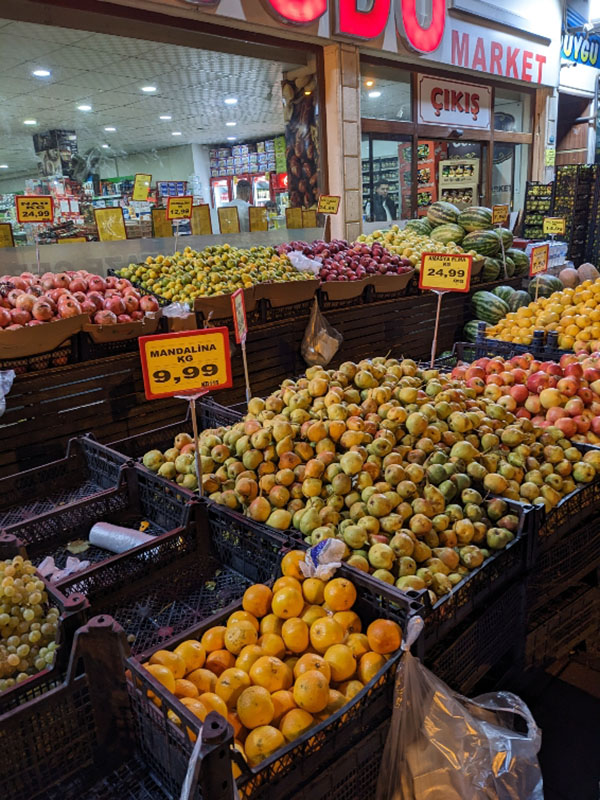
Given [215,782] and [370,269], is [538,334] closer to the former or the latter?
[370,269]

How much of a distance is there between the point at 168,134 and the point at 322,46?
336 inches

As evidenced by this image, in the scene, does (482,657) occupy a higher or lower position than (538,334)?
lower

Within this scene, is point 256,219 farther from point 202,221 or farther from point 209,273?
point 209,273

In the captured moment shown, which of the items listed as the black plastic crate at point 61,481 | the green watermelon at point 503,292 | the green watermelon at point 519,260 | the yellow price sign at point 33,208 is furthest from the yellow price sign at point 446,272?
the green watermelon at point 519,260

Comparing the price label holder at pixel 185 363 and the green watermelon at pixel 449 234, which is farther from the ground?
the green watermelon at pixel 449 234

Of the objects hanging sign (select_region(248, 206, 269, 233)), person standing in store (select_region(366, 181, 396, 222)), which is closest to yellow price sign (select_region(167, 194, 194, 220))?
hanging sign (select_region(248, 206, 269, 233))

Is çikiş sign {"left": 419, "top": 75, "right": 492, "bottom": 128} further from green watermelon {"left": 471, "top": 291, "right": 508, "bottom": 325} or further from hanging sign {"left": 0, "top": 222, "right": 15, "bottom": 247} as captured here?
hanging sign {"left": 0, "top": 222, "right": 15, "bottom": 247}

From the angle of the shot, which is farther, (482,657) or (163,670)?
(482,657)

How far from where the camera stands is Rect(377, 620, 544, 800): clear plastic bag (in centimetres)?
140

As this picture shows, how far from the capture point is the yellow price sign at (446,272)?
326 cm

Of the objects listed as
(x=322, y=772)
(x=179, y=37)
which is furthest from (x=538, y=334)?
(x=179, y=37)

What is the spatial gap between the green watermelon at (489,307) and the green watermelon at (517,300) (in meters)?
0.20

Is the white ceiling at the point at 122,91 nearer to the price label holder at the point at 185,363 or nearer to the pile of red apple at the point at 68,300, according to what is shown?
the pile of red apple at the point at 68,300

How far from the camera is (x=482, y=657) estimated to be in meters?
1.79
